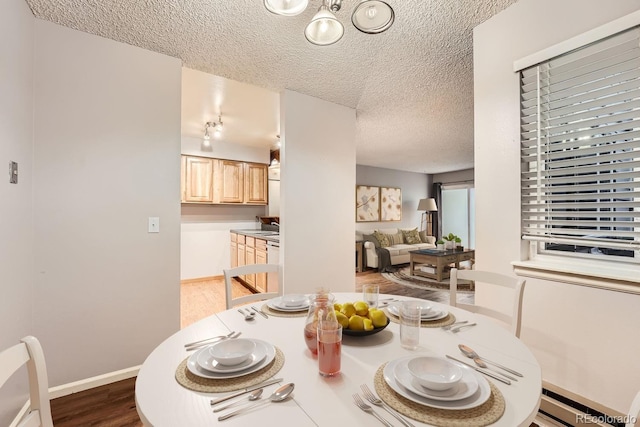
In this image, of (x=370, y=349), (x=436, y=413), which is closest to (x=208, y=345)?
(x=370, y=349)

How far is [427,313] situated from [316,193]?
6.01ft

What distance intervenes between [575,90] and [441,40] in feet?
3.07

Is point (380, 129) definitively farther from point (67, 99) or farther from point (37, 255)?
point (37, 255)

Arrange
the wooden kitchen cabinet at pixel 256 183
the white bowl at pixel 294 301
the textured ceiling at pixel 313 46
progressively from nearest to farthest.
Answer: the white bowl at pixel 294 301 → the textured ceiling at pixel 313 46 → the wooden kitchen cabinet at pixel 256 183

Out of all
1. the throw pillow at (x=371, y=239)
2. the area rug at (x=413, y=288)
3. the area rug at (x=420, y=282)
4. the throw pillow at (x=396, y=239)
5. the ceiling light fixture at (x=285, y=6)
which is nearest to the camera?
the ceiling light fixture at (x=285, y=6)

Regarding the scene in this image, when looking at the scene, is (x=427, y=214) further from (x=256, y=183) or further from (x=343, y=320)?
(x=343, y=320)

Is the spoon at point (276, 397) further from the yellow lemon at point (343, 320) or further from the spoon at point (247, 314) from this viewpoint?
the spoon at point (247, 314)

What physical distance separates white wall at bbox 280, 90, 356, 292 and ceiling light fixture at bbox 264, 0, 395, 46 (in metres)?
1.27

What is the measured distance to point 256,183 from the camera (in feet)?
17.2

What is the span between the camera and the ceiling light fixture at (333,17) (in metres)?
1.26

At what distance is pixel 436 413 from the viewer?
2.12 ft

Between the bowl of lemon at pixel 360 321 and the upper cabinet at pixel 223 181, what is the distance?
Answer: 4.15 m

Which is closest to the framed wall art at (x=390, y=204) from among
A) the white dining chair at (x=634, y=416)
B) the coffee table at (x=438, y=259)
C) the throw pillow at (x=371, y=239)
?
the throw pillow at (x=371, y=239)

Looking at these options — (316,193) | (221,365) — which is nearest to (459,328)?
(221,365)
